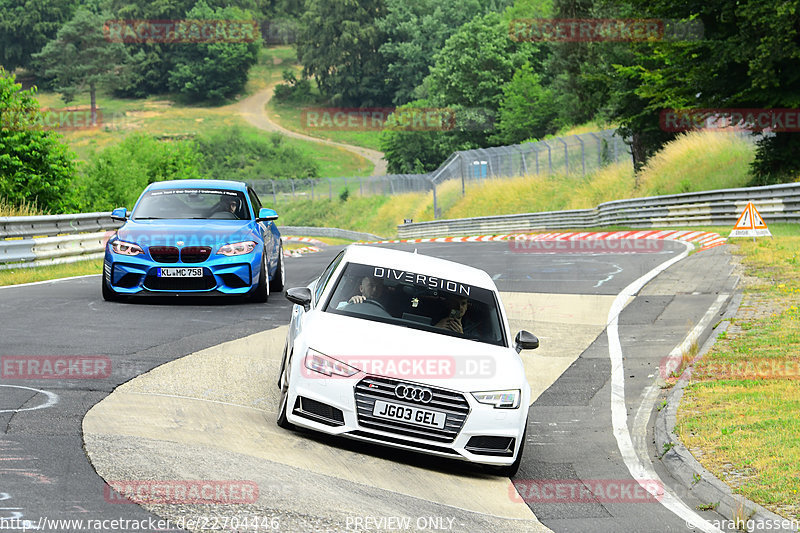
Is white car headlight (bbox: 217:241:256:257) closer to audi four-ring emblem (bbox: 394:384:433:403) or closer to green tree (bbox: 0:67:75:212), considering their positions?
audi four-ring emblem (bbox: 394:384:433:403)

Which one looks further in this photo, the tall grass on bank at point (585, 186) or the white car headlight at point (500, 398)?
the tall grass on bank at point (585, 186)

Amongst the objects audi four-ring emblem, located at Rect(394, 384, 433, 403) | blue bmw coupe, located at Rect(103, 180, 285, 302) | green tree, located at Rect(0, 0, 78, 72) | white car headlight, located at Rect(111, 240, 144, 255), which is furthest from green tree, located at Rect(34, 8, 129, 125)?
audi four-ring emblem, located at Rect(394, 384, 433, 403)

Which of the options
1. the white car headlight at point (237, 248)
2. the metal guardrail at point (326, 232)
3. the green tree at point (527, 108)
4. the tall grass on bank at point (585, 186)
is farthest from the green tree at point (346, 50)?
the white car headlight at point (237, 248)

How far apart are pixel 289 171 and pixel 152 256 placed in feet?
363

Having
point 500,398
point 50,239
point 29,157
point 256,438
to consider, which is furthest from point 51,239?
point 29,157

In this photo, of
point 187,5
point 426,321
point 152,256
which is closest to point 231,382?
point 426,321

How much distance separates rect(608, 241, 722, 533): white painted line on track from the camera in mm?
6742

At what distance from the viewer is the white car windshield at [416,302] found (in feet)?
27.4

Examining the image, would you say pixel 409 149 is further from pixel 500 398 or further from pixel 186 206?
pixel 500 398

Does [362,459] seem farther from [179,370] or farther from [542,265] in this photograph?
[542,265]

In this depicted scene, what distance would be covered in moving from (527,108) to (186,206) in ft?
246

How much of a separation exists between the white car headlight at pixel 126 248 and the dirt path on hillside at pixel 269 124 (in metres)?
113

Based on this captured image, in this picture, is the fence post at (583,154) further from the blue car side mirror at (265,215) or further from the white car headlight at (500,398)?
the white car headlight at (500,398)

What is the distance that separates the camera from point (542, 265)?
24125 mm
